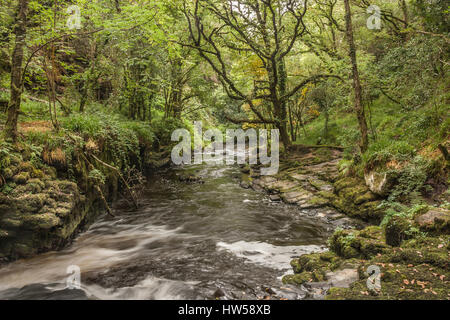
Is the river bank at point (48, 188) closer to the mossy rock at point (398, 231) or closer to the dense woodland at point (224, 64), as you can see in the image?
the dense woodland at point (224, 64)

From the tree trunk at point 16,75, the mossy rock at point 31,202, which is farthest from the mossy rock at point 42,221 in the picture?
the tree trunk at point 16,75

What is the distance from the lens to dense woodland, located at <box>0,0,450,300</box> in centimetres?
649

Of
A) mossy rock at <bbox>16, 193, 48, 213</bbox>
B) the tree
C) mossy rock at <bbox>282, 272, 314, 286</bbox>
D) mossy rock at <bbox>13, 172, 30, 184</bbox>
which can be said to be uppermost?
the tree

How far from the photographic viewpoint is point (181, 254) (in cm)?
577

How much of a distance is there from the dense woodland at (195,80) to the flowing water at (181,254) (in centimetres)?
172

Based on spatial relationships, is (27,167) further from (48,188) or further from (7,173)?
(48,188)

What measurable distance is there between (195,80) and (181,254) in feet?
40.6

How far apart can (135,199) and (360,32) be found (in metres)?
16.4

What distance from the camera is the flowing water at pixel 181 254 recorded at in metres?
4.30

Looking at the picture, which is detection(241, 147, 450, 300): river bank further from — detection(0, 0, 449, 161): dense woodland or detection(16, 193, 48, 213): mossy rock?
detection(16, 193, 48, 213): mossy rock

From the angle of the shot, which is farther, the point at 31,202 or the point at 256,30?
the point at 256,30

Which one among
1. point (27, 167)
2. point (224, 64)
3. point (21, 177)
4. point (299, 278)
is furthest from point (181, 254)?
point (224, 64)

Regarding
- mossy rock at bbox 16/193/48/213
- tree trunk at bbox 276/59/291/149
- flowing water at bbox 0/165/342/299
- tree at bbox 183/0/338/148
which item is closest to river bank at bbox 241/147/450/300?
flowing water at bbox 0/165/342/299

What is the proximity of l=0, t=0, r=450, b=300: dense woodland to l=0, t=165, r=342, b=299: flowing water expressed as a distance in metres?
1.72
